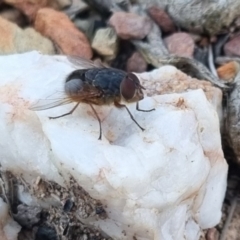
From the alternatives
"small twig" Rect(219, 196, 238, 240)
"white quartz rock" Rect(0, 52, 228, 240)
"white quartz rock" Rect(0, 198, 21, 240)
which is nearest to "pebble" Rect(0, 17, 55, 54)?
"white quartz rock" Rect(0, 52, 228, 240)

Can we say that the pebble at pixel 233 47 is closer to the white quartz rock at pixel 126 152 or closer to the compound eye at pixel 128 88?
the white quartz rock at pixel 126 152

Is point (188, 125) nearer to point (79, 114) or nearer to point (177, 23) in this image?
point (79, 114)

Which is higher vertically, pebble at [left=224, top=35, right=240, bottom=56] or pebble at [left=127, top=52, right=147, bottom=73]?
pebble at [left=224, top=35, right=240, bottom=56]

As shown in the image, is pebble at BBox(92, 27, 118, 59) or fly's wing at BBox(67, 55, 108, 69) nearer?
fly's wing at BBox(67, 55, 108, 69)

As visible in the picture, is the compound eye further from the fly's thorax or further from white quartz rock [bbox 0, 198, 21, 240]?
white quartz rock [bbox 0, 198, 21, 240]

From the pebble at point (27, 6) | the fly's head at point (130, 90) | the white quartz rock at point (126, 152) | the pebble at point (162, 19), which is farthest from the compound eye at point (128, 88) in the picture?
the pebble at point (27, 6)

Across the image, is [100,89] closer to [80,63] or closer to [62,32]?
[80,63]

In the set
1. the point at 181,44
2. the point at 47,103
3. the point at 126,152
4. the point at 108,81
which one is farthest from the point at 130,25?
the point at 126,152
